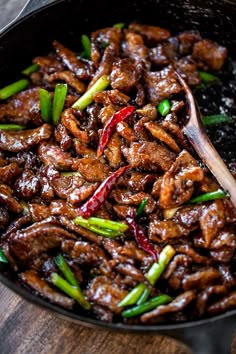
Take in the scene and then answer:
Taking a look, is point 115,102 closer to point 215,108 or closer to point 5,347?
point 215,108

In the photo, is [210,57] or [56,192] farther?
[210,57]

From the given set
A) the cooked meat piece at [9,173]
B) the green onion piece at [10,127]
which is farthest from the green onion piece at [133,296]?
the green onion piece at [10,127]

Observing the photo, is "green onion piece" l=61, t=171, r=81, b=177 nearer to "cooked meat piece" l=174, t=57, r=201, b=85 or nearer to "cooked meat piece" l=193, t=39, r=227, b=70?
"cooked meat piece" l=174, t=57, r=201, b=85

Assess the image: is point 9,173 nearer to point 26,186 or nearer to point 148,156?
point 26,186

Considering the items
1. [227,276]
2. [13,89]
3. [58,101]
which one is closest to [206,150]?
[227,276]

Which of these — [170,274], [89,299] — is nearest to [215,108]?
[170,274]

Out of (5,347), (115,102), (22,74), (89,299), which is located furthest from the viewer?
(22,74)

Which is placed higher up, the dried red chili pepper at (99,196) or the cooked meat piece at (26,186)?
the cooked meat piece at (26,186)

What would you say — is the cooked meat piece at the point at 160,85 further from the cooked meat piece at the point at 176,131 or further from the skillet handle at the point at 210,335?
the skillet handle at the point at 210,335
